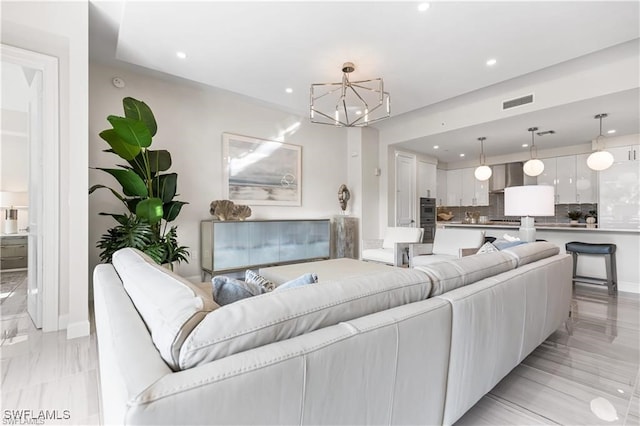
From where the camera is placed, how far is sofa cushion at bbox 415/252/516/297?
54.3 inches

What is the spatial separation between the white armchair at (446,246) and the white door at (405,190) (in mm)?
1835

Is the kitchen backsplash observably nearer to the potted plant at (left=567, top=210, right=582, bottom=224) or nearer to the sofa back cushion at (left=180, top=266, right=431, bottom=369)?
the potted plant at (left=567, top=210, right=582, bottom=224)

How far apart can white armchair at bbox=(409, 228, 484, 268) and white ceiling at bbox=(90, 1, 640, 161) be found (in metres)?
1.83

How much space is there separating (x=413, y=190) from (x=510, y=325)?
498 centimetres

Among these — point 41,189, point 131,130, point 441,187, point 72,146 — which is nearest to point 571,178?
point 441,187

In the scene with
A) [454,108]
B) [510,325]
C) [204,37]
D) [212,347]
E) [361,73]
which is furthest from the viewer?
[454,108]

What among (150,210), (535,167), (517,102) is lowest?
(150,210)

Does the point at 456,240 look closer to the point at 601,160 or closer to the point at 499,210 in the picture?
the point at 601,160

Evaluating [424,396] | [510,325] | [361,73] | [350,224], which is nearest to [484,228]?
[350,224]

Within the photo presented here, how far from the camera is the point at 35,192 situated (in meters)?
2.72

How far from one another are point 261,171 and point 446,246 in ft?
9.60

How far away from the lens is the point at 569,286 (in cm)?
252

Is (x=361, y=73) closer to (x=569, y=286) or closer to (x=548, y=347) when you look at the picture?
(x=569, y=286)

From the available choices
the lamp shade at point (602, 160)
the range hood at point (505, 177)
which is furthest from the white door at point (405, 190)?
the lamp shade at point (602, 160)
